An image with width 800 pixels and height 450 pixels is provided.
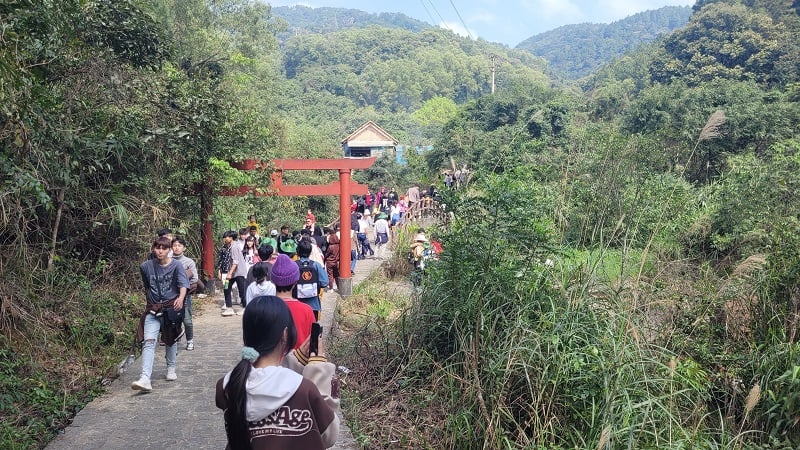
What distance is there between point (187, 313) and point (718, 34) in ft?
100

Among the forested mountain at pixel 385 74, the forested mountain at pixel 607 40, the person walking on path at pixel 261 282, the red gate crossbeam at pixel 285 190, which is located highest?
the forested mountain at pixel 607 40

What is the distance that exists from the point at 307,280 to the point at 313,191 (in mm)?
6684

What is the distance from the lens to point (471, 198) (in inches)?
221

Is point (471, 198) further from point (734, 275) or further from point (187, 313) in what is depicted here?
point (187, 313)

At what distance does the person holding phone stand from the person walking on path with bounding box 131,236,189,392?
3555 millimetres

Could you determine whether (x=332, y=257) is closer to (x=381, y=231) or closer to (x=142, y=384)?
(x=381, y=231)

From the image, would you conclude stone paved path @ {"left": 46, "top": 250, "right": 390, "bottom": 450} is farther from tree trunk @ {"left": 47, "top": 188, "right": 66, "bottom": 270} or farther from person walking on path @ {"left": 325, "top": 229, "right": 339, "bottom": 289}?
person walking on path @ {"left": 325, "top": 229, "right": 339, "bottom": 289}

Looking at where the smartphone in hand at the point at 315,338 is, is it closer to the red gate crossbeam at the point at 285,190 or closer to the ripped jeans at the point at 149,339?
the ripped jeans at the point at 149,339

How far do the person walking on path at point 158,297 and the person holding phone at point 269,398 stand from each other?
3.56 metres

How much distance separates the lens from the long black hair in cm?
234

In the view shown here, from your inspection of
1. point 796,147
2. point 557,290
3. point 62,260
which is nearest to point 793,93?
point 796,147

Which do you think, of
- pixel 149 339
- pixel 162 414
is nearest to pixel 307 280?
pixel 149 339

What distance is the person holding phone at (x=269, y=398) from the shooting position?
2328 millimetres

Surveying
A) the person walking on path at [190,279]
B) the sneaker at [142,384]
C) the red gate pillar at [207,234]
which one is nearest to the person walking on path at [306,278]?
the person walking on path at [190,279]
